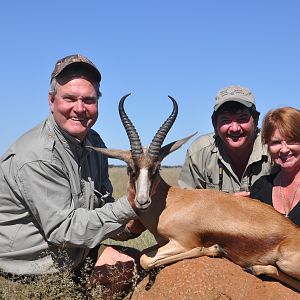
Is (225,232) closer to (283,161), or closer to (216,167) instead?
(283,161)

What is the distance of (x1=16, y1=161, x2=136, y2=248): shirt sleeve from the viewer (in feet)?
19.6

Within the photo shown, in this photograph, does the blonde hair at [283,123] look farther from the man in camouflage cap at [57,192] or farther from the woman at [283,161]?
the man in camouflage cap at [57,192]

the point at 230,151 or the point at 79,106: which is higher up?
the point at 79,106

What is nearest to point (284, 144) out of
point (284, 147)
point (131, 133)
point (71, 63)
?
point (284, 147)

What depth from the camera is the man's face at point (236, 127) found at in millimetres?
8172

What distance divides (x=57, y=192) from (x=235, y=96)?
3.40 m

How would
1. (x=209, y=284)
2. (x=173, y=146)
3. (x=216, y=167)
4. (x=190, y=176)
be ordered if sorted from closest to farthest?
1. (x=209, y=284)
2. (x=173, y=146)
3. (x=216, y=167)
4. (x=190, y=176)

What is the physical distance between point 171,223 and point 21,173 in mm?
1914

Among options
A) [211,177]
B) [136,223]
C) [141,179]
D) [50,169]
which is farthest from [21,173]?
[211,177]

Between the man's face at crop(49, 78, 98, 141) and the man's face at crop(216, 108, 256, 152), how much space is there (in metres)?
2.45

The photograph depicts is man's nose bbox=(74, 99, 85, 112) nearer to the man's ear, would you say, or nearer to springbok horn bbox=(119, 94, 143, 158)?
the man's ear

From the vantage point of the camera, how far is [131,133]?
21.8 feet

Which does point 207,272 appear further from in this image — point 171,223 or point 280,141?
point 280,141

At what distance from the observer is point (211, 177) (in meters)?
9.05
